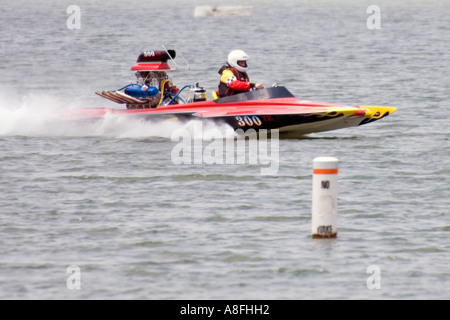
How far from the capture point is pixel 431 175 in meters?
16.0

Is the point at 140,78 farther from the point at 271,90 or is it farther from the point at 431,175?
the point at 431,175

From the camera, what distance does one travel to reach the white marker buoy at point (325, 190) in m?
11.4

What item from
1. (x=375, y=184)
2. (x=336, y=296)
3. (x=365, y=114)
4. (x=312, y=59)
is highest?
(x=312, y=59)

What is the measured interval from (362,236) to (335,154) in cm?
539

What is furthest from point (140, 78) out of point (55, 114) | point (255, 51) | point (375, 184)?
point (255, 51)
